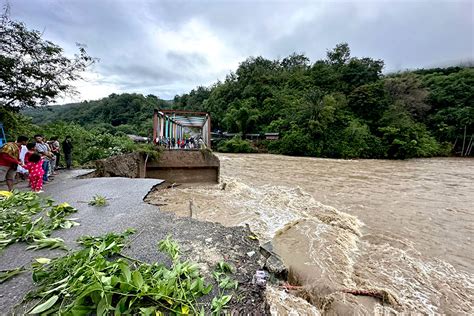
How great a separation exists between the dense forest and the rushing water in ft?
72.0

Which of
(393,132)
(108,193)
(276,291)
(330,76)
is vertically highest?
(330,76)

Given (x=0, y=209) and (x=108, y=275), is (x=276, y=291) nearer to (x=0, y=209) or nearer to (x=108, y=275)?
(x=108, y=275)

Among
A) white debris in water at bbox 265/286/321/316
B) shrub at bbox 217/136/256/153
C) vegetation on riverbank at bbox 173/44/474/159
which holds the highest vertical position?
vegetation on riverbank at bbox 173/44/474/159

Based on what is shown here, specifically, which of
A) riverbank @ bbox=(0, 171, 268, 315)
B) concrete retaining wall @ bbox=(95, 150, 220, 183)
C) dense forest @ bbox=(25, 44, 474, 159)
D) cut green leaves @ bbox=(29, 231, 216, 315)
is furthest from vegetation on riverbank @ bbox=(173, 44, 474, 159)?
cut green leaves @ bbox=(29, 231, 216, 315)

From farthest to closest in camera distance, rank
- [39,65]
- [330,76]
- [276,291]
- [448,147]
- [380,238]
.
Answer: [330,76] < [448,147] < [39,65] < [380,238] < [276,291]

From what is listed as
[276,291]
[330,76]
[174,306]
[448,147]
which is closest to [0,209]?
[174,306]

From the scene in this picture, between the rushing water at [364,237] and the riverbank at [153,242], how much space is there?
123 centimetres

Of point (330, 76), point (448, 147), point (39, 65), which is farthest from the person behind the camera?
point (330, 76)

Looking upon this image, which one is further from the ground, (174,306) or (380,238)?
(174,306)

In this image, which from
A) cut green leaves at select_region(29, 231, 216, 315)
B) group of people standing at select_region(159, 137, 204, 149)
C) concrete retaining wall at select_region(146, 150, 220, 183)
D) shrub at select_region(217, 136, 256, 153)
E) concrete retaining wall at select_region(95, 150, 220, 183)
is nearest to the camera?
cut green leaves at select_region(29, 231, 216, 315)

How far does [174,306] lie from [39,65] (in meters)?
12.8

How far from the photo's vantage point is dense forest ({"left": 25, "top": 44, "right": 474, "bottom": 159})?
3109 cm

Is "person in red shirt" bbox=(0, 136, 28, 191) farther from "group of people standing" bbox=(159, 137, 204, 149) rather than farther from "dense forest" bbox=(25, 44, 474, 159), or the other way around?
"dense forest" bbox=(25, 44, 474, 159)

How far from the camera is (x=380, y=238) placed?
5.52 metres
